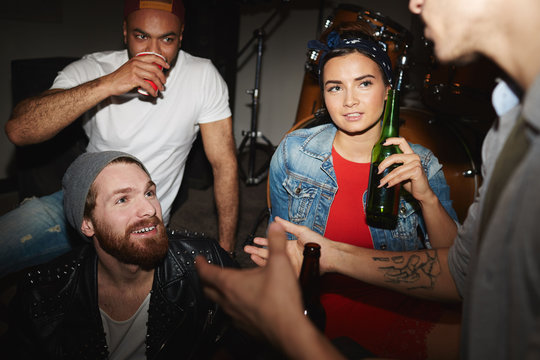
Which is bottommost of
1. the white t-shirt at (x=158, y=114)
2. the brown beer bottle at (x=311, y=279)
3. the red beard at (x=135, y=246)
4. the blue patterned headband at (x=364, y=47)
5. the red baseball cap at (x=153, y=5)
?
the red beard at (x=135, y=246)

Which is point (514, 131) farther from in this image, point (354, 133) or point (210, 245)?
point (210, 245)

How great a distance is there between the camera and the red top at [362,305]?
62.9 inches

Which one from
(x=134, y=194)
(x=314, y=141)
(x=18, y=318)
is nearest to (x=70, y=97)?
(x=134, y=194)

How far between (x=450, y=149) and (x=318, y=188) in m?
1.75

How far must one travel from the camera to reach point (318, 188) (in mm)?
2014

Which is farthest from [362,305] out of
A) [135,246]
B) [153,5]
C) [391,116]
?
[153,5]

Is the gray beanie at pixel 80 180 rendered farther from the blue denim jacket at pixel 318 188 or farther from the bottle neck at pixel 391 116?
the bottle neck at pixel 391 116

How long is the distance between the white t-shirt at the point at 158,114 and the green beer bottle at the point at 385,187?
4.32 feet

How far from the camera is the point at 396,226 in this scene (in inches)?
73.9

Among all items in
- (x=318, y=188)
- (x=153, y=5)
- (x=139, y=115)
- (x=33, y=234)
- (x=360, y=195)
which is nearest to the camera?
(x=360, y=195)

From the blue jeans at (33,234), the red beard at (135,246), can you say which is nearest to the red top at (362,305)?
the red beard at (135,246)

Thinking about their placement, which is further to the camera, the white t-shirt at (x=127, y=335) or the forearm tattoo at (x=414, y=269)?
the white t-shirt at (x=127, y=335)

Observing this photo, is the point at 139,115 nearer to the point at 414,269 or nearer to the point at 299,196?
the point at 299,196

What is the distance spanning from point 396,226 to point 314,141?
71 centimetres
